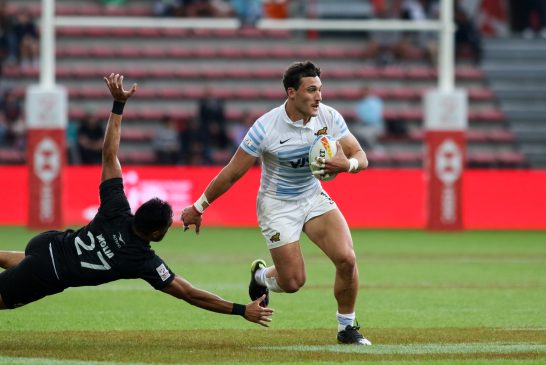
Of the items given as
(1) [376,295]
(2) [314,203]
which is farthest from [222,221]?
(2) [314,203]

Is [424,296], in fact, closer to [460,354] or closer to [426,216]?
[460,354]

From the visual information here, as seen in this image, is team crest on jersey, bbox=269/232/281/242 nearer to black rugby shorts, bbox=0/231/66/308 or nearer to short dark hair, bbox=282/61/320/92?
short dark hair, bbox=282/61/320/92

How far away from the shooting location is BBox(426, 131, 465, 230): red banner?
1041 inches

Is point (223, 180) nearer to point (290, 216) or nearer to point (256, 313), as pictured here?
point (290, 216)

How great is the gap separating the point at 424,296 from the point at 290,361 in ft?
18.4

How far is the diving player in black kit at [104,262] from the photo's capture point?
33.7ft

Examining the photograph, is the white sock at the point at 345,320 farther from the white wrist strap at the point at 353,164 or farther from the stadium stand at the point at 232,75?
the stadium stand at the point at 232,75

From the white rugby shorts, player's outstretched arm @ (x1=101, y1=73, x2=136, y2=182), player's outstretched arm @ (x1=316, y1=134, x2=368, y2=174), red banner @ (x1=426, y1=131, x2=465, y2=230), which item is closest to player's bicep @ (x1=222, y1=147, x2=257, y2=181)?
the white rugby shorts

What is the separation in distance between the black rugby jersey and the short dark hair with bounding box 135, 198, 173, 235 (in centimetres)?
18

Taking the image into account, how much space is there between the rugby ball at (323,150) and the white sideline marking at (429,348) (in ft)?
4.52

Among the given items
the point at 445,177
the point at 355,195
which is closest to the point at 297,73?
the point at 445,177

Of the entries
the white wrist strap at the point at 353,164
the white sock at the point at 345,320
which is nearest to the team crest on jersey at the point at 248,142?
the white wrist strap at the point at 353,164

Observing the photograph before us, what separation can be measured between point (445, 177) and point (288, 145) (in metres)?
15.5

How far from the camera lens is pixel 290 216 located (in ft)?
37.9
